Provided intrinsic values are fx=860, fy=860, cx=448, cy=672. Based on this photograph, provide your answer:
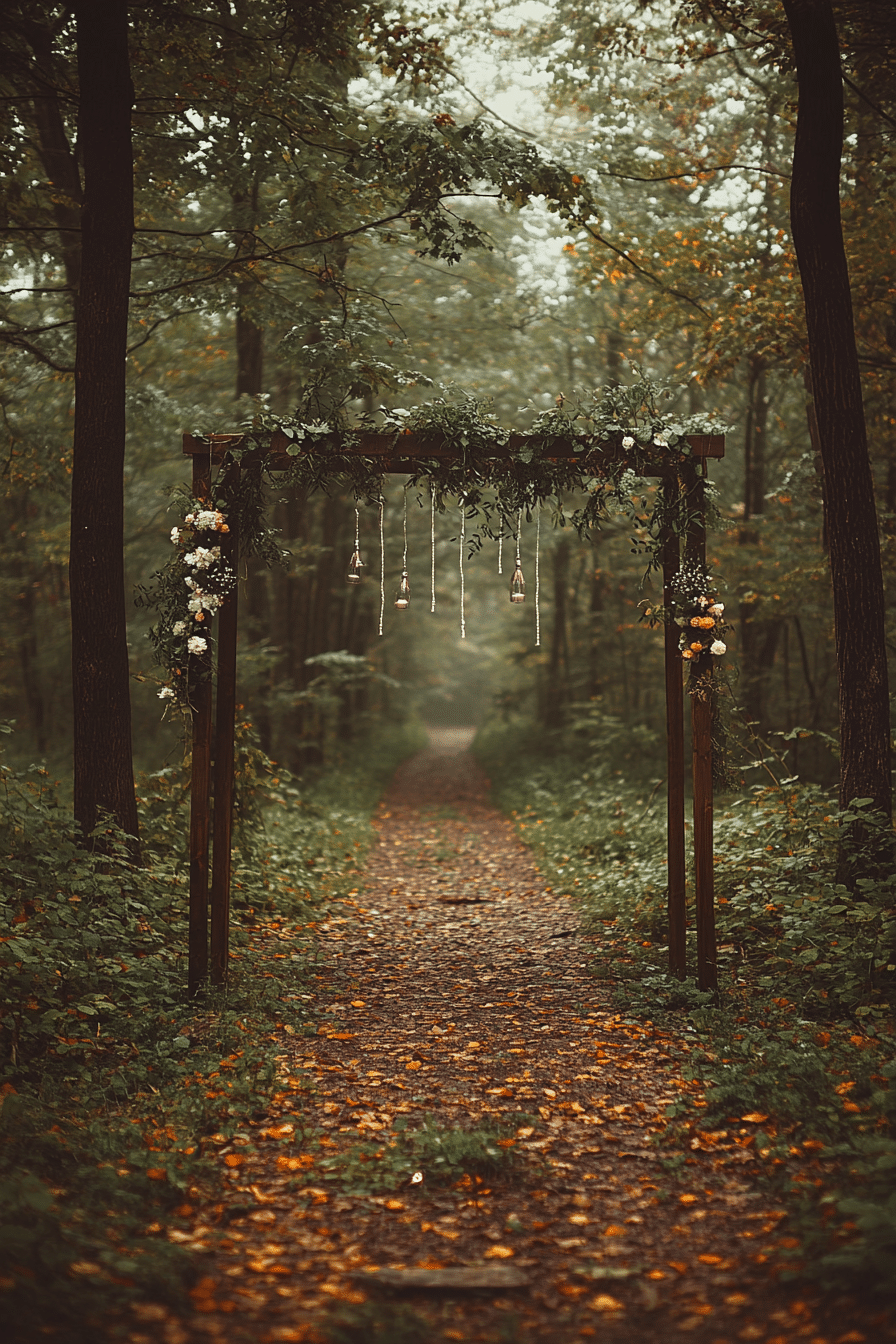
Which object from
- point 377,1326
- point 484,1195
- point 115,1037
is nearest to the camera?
point 377,1326

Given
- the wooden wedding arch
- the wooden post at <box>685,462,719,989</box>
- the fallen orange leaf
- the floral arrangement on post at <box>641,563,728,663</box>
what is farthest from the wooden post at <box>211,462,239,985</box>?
the fallen orange leaf

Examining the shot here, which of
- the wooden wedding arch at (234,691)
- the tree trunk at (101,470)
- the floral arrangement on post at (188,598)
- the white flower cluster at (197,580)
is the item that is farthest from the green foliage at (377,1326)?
the tree trunk at (101,470)

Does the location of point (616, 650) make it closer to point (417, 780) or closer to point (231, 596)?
point (417, 780)

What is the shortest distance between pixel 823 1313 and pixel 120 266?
7.98 m

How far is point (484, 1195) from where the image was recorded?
3.84 metres

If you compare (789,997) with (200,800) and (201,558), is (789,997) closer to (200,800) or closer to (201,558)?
(200,800)

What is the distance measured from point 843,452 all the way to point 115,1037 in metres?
6.49

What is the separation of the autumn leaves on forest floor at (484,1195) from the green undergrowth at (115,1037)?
8.1 inches

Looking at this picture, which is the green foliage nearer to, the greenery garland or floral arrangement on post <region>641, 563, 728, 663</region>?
the greenery garland

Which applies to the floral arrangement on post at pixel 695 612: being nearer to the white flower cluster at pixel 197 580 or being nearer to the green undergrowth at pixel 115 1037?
the white flower cluster at pixel 197 580

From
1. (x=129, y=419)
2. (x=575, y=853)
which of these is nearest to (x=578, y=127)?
(x=129, y=419)

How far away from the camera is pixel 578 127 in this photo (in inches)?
483

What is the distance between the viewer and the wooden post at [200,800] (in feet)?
19.9

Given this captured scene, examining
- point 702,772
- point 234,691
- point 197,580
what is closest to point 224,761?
point 234,691
